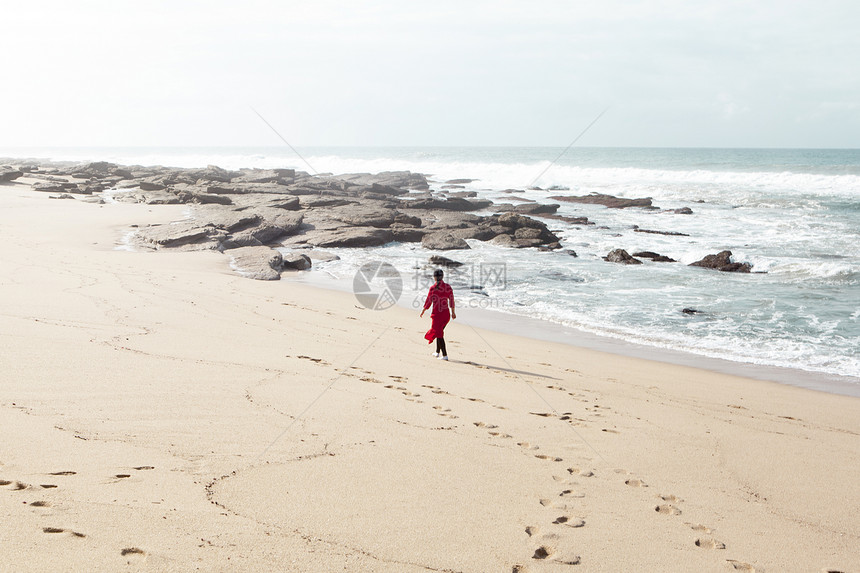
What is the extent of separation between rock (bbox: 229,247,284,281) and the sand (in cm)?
495

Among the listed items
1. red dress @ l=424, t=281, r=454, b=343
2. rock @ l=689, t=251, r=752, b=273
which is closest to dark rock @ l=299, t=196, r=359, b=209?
rock @ l=689, t=251, r=752, b=273

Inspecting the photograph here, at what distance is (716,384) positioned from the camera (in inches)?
285

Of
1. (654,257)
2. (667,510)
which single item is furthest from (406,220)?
(667,510)

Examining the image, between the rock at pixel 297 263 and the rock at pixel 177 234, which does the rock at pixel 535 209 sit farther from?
the rock at pixel 177 234

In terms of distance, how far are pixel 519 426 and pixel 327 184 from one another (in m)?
28.2

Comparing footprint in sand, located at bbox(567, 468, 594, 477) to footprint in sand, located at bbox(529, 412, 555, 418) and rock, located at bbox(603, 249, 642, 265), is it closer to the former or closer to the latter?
footprint in sand, located at bbox(529, 412, 555, 418)

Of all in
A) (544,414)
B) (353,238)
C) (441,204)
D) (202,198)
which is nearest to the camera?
(544,414)

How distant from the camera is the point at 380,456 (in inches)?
162

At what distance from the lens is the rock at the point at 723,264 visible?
1551cm

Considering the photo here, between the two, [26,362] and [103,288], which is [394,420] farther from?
[103,288]

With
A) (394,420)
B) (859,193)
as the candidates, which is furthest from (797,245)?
(859,193)

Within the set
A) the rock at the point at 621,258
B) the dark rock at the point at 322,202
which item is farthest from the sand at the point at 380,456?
the dark rock at the point at 322,202

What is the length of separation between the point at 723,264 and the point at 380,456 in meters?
14.4

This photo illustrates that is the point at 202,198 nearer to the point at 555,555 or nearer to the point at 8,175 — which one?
the point at 8,175
